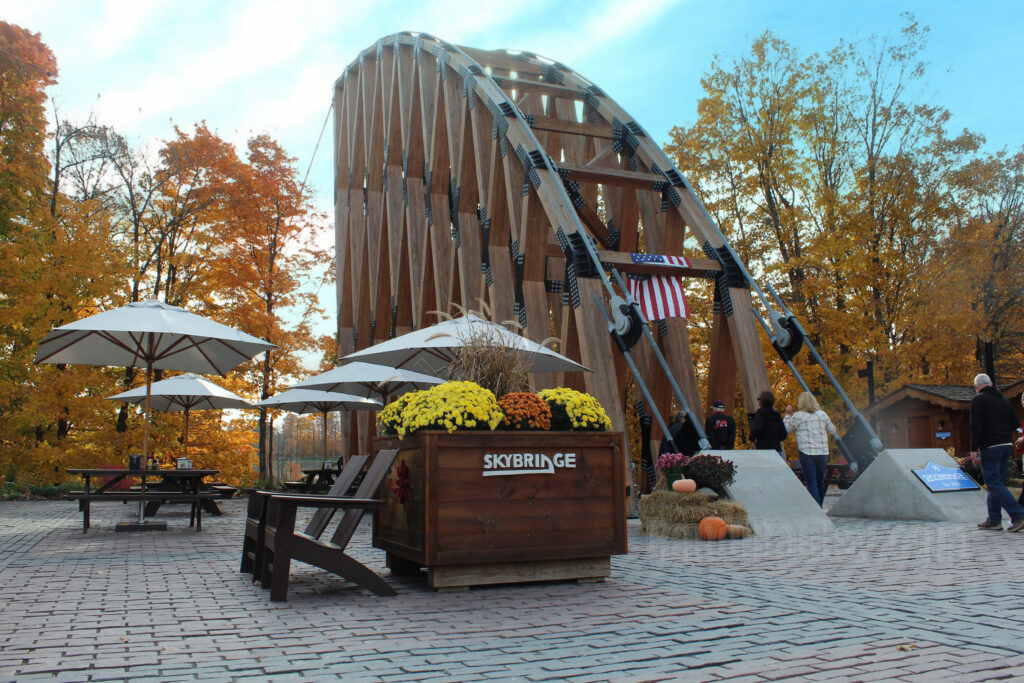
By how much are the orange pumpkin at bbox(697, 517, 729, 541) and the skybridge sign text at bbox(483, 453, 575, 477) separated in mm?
3423

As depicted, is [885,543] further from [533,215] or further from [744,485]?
[533,215]

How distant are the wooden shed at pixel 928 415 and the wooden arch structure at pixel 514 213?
13021mm

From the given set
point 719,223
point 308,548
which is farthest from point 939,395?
point 308,548

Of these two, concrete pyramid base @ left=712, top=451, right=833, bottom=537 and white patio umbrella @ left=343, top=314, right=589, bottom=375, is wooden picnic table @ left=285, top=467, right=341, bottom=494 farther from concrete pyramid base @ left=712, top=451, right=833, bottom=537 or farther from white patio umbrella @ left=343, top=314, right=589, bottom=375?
concrete pyramid base @ left=712, top=451, right=833, bottom=537

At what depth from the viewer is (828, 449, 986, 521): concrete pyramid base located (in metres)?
10.9

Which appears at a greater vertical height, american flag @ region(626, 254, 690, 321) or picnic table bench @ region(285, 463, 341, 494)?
american flag @ region(626, 254, 690, 321)

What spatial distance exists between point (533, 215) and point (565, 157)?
22.8ft

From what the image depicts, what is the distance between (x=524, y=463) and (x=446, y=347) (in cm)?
394

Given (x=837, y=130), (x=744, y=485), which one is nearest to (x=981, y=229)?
(x=837, y=130)

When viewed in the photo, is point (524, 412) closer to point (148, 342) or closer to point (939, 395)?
point (148, 342)

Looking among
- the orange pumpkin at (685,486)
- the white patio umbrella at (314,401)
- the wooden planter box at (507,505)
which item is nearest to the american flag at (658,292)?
the orange pumpkin at (685,486)

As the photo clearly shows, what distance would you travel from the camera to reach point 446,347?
10.0 metres

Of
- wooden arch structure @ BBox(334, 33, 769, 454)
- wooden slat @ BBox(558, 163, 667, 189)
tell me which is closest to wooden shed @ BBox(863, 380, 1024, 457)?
wooden arch structure @ BBox(334, 33, 769, 454)

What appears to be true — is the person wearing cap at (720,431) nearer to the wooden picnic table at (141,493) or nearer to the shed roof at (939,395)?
the wooden picnic table at (141,493)
